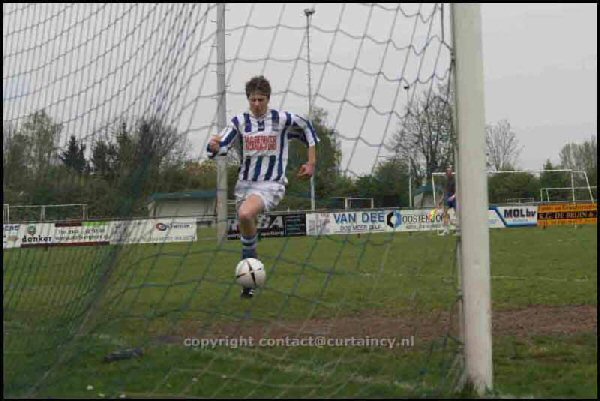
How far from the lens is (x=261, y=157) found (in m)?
6.39

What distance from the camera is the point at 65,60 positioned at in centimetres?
522

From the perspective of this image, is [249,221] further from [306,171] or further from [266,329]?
[266,329]

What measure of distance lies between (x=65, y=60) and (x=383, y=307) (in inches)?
131

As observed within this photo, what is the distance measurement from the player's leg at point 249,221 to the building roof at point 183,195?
1.48 ft

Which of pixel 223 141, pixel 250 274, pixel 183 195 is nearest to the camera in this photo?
pixel 223 141

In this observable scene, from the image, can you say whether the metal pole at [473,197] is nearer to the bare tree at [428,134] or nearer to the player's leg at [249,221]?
the bare tree at [428,134]

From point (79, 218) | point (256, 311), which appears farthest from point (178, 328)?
point (79, 218)

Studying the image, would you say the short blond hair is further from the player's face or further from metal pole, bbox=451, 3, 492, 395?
metal pole, bbox=451, 3, 492, 395

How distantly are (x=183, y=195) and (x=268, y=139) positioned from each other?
0.88m

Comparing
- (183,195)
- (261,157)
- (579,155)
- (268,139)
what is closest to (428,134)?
(268,139)

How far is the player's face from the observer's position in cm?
603

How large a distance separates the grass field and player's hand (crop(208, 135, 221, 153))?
2.51ft

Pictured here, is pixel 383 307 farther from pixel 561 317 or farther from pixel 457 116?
pixel 457 116

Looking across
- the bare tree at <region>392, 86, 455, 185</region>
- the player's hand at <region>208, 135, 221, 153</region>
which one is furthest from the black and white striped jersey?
the bare tree at <region>392, 86, 455, 185</region>
